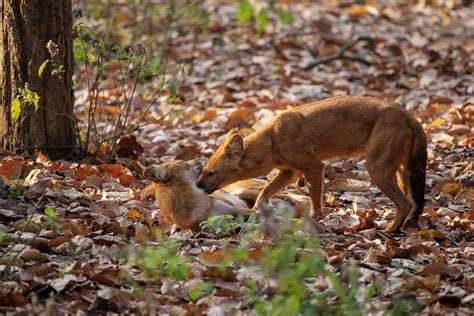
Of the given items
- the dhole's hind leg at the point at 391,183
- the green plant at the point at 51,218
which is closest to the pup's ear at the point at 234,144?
the dhole's hind leg at the point at 391,183

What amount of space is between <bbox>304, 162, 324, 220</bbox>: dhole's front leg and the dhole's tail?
0.76m

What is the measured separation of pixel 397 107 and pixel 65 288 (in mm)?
3229

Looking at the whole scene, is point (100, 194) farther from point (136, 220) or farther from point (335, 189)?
point (335, 189)

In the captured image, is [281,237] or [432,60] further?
[432,60]

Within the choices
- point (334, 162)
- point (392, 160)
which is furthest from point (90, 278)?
point (334, 162)

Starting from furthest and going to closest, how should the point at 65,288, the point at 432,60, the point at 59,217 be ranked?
the point at 432,60 < the point at 59,217 < the point at 65,288

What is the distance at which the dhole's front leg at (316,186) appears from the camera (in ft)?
22.3

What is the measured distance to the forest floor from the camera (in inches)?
185

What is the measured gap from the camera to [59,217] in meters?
5.96

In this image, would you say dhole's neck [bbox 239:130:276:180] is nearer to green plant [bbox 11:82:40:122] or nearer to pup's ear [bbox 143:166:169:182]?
pup's ear [bbox 143:166:169:182]

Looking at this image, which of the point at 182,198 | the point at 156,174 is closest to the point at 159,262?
the point at 182,198

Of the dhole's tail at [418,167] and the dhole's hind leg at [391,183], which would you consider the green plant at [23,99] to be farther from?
Result: the dhole's tail at [418,167]

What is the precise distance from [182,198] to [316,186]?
1197 mm

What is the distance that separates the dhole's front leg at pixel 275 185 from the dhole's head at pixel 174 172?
1.86ft
